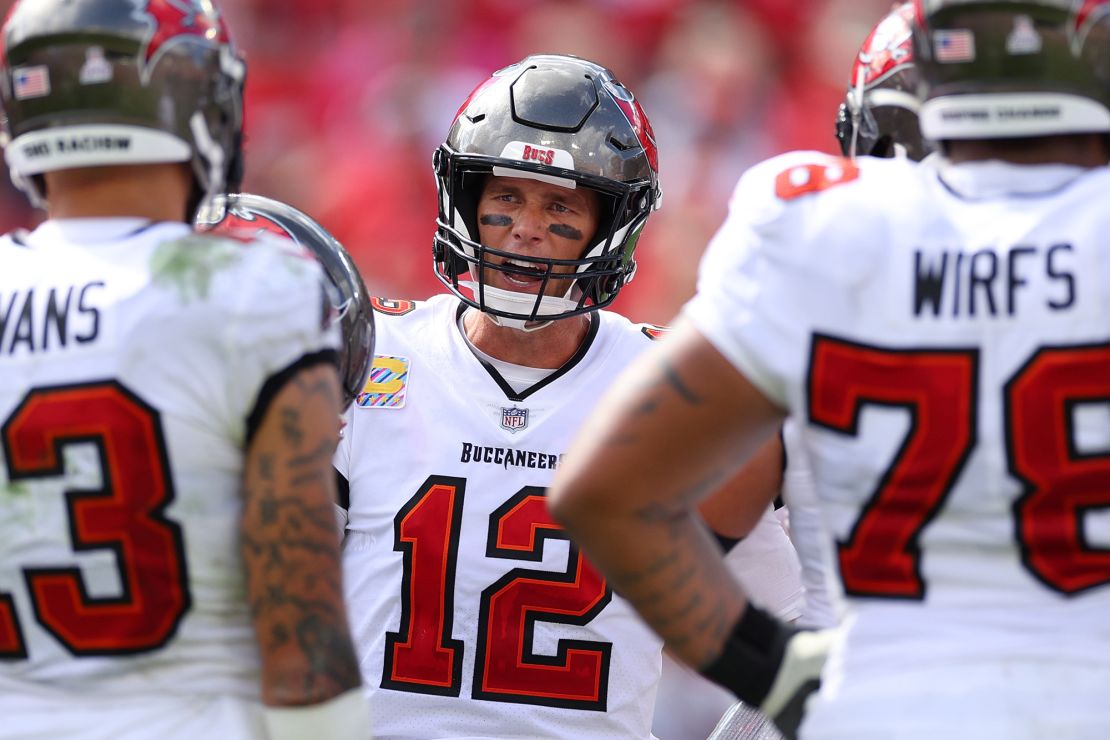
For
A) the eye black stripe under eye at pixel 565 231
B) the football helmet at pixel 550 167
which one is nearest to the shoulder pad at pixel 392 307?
the football helmet at pixel 550 167

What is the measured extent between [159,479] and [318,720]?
0.38 m

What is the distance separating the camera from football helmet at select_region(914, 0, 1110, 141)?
200 centimetres

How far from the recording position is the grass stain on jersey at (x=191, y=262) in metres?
2.04

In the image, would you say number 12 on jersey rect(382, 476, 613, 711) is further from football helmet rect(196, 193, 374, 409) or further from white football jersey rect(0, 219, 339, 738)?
white football jersey rect(0, 219, 339, 738)

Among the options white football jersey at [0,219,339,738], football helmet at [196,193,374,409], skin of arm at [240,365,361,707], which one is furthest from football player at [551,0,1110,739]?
football helmet at [196,193,374,409]

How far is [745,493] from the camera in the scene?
3.15 m

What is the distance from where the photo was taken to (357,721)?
2100 millimetres

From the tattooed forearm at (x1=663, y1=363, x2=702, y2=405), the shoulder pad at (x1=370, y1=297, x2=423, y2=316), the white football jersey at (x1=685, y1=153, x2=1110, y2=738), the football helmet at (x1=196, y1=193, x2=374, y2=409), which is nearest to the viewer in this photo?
the white football jersey at (x1=685, y1=153, x2=1110, y2=738)

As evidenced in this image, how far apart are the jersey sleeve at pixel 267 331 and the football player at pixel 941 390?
397 mm

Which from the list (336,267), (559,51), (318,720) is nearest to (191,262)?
(318,720)

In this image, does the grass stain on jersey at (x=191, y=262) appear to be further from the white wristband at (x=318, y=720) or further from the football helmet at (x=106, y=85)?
the white wristband at (x=318, y=720)

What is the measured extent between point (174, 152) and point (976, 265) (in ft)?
3.64

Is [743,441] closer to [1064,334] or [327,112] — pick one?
[1064,334]

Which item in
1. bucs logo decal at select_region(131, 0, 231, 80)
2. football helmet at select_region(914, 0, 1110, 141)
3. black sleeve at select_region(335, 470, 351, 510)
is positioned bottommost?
black sleeve at select_region(335, 470, 351, 510)
